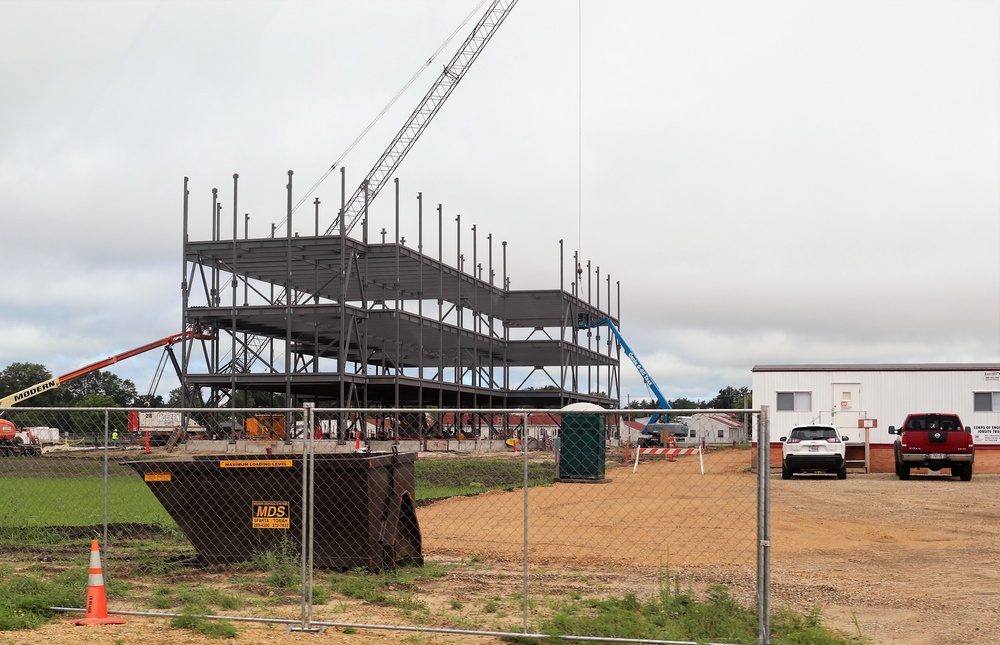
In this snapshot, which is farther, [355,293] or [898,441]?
[355,293]

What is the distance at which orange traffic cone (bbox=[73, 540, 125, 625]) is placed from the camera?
9.08m

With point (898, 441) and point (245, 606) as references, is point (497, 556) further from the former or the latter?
point (898, 441)

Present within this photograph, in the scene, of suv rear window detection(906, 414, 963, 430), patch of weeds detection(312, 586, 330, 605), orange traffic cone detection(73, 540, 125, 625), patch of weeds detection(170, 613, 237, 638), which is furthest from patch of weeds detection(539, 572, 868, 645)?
suv rear window detection(906, 414, 963, 430)

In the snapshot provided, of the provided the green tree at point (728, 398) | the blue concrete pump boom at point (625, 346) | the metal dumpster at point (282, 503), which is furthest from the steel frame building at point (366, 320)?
the green tree at point (728, 398)

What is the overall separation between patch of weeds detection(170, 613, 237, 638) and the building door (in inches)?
1173

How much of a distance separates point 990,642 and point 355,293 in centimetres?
4995

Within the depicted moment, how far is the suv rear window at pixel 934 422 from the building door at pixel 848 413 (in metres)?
4.87

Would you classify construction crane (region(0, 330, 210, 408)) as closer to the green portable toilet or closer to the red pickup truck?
the green portable toilet

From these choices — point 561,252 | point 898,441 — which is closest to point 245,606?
point 898,441

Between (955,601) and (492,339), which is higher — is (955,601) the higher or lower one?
the lower one

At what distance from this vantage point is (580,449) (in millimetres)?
30031

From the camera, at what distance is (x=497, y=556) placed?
13.6 m

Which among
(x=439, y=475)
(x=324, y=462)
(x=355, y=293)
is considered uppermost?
(x=355, y=293)

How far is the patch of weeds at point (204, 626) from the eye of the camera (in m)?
8.58
